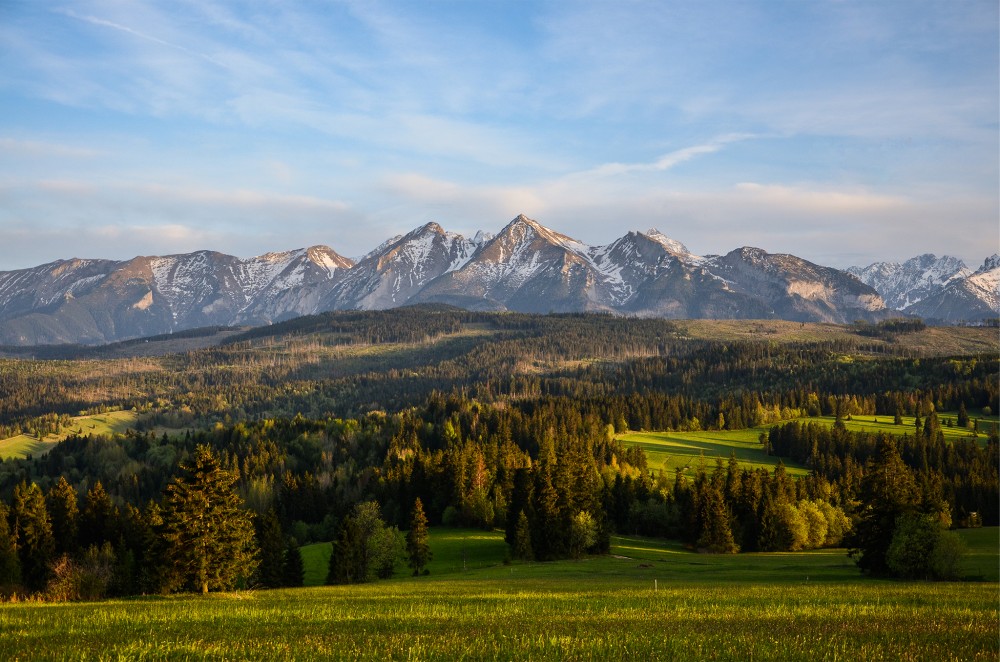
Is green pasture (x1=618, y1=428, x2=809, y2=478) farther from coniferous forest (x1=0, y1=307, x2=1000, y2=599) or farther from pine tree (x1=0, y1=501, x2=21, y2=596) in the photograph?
pine tree (x1=0, y1=501, x2=21, y2=596)

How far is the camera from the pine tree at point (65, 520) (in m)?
86.3

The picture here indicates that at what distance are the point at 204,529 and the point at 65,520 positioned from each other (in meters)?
45.5

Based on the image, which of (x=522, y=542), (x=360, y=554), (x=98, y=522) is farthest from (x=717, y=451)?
(x=98, y=522)

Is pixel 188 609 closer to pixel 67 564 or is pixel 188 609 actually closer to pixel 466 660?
pixel 466 660

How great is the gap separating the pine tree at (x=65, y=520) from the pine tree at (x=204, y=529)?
133ft

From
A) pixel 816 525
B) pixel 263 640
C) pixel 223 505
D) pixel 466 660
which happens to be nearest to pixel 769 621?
pixel 466 660

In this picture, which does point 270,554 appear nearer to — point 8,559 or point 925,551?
point 8,559

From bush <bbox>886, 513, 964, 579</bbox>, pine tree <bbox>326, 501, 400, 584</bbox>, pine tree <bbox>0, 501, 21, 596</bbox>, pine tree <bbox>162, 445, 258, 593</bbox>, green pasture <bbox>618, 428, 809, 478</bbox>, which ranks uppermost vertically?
pine tree <bbox>162, 445, 258, 593</bbox>

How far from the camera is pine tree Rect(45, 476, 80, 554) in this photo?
86.3 m

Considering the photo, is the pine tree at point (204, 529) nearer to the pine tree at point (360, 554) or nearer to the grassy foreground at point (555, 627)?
the grassy foreground at point (555, 627)

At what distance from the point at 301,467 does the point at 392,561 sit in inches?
3832

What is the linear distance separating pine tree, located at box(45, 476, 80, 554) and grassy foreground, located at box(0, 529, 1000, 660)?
50475 millimetres

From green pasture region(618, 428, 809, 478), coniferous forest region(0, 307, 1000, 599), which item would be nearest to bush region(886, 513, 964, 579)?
coniferous forest region(0, 307, 1000, 599)

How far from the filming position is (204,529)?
54.2m
